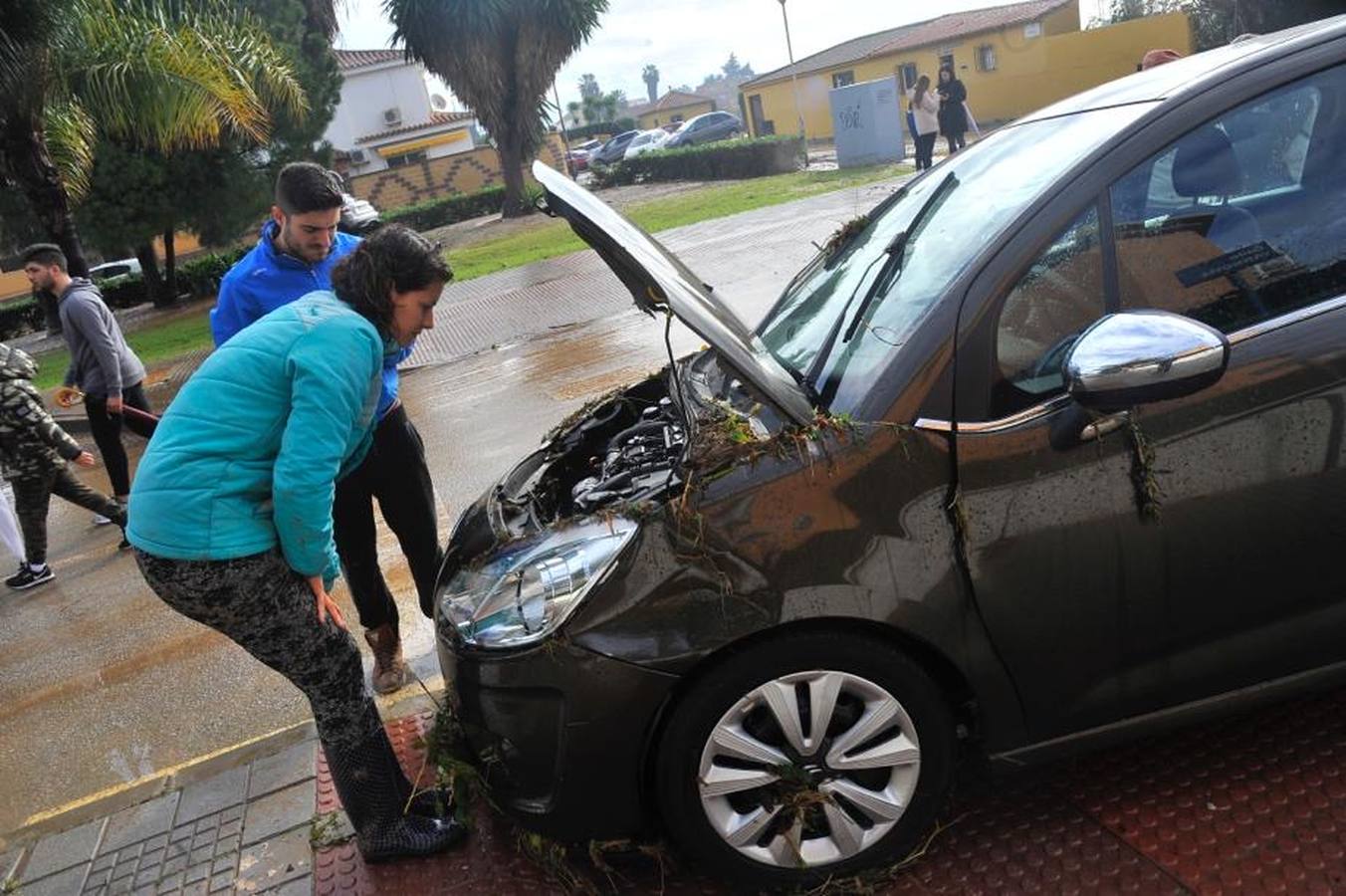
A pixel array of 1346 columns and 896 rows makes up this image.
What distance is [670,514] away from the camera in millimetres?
2248

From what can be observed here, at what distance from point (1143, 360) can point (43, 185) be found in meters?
12.4

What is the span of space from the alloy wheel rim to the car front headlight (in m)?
0.44

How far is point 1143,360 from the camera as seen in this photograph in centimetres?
207

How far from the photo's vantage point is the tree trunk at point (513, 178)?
27.3 metres

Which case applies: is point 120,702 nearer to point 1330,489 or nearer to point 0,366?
point 0,366

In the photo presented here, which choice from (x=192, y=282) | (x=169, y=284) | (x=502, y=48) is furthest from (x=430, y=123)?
(x=169, y=284)

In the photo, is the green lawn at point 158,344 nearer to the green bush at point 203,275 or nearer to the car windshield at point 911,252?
the green bush at point 203,275

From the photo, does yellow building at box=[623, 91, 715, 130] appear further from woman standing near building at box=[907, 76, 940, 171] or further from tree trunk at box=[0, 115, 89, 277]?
tree trunk at box=[0, 115, 89, 277]

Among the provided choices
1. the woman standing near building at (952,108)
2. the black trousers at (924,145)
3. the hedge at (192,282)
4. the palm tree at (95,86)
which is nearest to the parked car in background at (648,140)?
the hedge at (192,282)

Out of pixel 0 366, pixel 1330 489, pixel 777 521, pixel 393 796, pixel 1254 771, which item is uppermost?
pixel 0 366

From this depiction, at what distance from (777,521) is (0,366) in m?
4.98

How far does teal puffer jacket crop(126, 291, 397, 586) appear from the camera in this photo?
237 centimetres

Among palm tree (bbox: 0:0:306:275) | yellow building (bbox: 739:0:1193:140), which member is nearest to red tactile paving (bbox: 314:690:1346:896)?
palm tree (bbox: 0:0:306:275)

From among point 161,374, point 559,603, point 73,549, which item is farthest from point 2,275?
point 559,603
